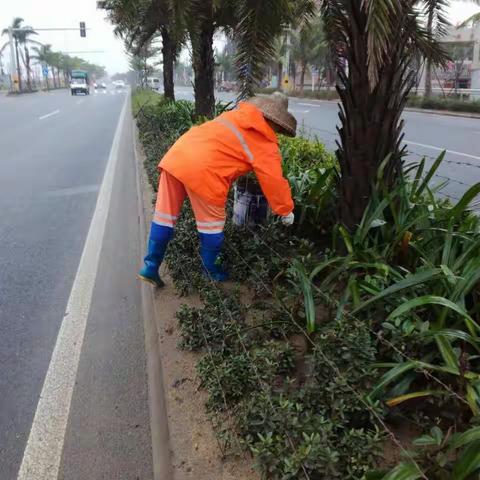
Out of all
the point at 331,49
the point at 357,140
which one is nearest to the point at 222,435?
the point at 357,140

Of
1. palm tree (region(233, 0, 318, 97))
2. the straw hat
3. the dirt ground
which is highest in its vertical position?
palm tree (region(233, 0, 318, 97))

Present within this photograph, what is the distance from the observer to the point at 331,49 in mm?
4953

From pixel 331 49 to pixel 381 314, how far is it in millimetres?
2893

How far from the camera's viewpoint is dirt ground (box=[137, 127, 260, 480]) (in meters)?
2.41

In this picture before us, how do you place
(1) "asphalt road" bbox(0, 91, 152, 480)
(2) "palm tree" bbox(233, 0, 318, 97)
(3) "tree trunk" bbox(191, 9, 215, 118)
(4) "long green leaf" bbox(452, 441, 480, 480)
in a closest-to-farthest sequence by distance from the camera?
(4) "long green leaf" bbox(452, 441, 480, 480) → (1) "asphalt road" bbox(0, 91, 152, 480) → (2) "palm tree" bbox(233, 0, 318, 97) → (3) "tree trunk" bbox(191, 9, 215, 118)

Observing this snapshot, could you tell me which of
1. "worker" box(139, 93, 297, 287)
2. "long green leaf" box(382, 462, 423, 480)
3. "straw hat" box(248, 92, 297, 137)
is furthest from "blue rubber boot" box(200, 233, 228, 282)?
"long green leaf" box(382, 462, 423, 480)

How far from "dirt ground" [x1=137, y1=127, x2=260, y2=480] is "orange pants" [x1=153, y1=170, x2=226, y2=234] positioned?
0.68 m

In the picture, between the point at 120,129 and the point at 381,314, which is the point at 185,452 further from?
Answer: the point at 120,129

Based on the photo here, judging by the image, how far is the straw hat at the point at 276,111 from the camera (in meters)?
3.95

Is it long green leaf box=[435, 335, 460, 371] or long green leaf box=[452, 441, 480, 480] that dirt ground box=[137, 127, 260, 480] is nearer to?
long green leaf box=[452, 441, 480, 480]

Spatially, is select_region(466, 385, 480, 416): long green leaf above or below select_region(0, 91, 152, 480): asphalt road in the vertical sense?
above

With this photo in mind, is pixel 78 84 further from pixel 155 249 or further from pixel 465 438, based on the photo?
pixel 465 438

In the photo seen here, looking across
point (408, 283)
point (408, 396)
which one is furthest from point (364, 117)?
point (408, 396)

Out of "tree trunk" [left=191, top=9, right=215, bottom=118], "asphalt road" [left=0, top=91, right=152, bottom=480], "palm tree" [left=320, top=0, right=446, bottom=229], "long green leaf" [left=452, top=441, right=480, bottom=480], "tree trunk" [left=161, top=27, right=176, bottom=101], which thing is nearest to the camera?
"long green leaf" [left=452, top=441, right=480, bottom=480]
